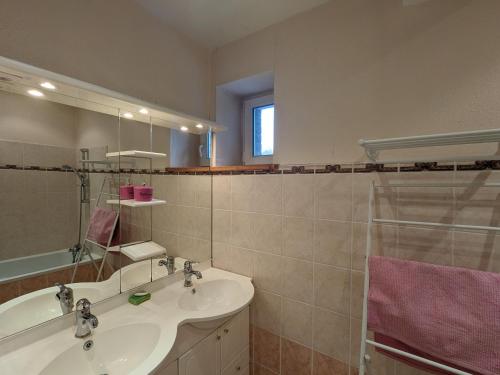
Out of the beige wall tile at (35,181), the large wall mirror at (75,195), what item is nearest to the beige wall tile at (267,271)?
the large wall mirror at (75,195)

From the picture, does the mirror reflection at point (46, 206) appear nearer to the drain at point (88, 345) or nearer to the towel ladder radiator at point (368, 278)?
the drain at point (88, 345)

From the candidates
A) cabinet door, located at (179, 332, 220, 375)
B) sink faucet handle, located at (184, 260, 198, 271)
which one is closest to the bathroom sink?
sink faucet handle, located at (184, 260, 198, 271)

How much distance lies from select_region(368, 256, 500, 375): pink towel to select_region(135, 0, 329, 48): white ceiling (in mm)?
1472

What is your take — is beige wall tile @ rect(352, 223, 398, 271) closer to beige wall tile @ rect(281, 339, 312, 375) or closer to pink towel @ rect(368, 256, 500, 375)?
pink towel @ rect(368, 256, 500, 375)

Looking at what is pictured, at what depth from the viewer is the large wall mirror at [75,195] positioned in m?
0.91

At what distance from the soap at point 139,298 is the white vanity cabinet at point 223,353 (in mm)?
360

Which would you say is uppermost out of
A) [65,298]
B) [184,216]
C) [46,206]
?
[46,206]

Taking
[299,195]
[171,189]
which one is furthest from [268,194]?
[171,189]

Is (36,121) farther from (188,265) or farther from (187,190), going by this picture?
(188,265)

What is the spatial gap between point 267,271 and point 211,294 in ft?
1.38

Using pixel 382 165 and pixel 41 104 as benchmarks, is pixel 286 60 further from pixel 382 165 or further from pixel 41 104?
pixel 41 104

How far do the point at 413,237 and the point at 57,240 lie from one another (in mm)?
1609

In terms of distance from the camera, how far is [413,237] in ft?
3.46

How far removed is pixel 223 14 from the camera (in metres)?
1.44
